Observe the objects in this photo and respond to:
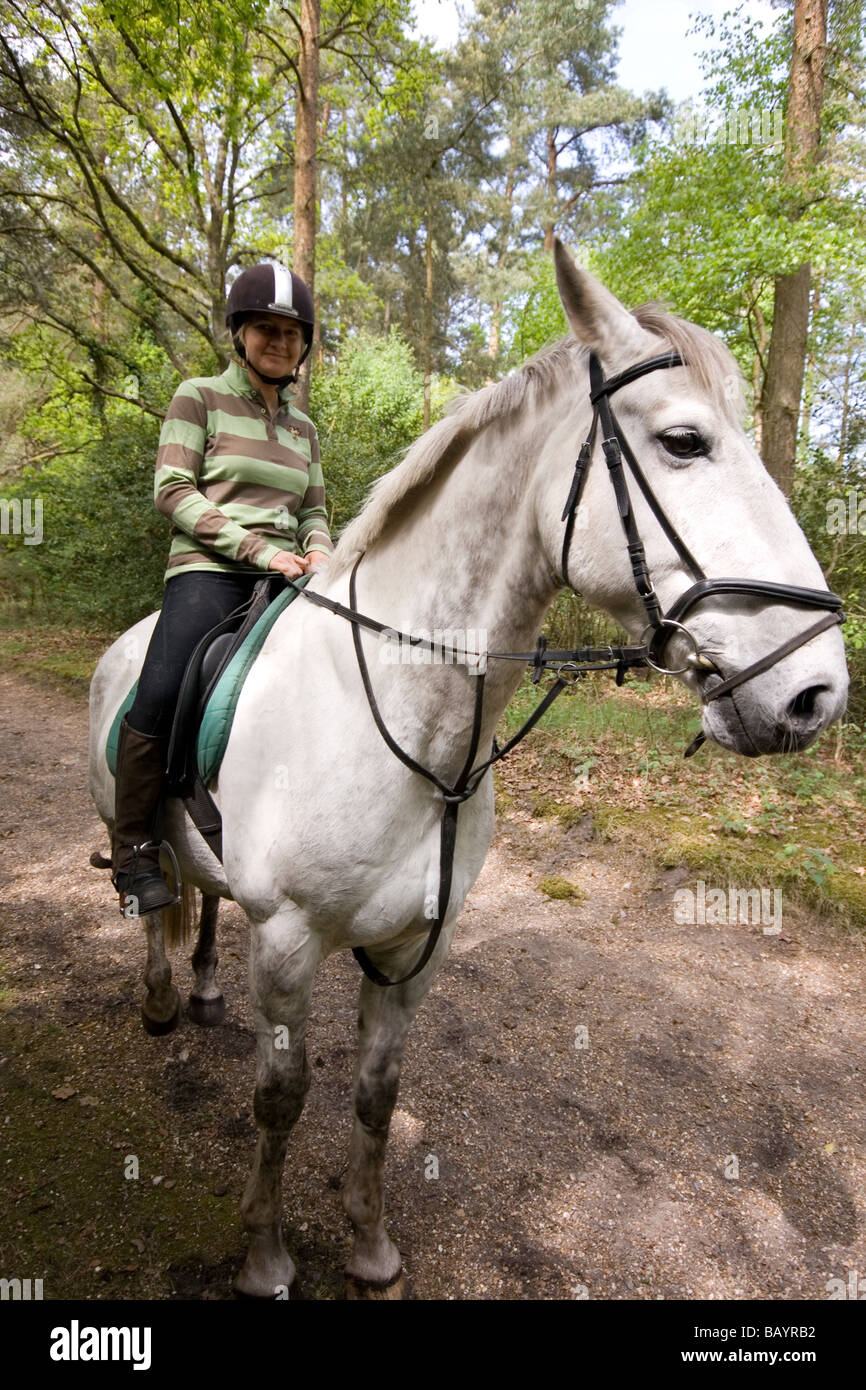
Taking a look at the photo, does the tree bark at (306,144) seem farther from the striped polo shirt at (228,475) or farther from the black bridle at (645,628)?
the black bridle at (645,628)

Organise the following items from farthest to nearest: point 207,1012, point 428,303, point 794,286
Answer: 1. point 428,303
2. point 794,286
3. point 207,1012

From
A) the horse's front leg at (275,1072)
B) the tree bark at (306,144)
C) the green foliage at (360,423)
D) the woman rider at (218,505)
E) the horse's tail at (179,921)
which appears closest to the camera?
the horse's front leg at (275,1072)

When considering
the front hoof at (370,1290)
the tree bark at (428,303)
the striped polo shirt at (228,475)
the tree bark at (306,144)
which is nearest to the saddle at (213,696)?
the striped polo shirt at (228,475)

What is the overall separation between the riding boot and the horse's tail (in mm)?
642

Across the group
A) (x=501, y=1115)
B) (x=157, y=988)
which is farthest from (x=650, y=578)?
(x=157, y=988)

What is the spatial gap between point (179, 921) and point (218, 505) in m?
2.10

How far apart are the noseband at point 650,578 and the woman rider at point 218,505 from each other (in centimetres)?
114

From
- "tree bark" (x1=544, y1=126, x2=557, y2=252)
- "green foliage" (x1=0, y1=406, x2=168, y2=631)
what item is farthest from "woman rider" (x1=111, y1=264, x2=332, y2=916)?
"tree bark" (x1=544, y1=126, x2=557, y2=252)

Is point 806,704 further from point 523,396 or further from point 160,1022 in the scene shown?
point 160,1022

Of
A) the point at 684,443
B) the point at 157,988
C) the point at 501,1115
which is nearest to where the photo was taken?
the point at 684,443

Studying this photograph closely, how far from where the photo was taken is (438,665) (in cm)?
183

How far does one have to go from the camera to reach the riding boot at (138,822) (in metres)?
2.46

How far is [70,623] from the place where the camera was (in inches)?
540
